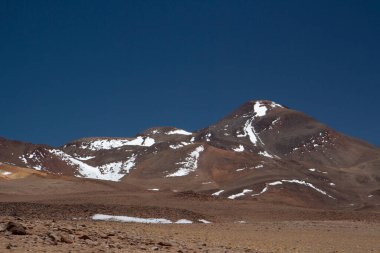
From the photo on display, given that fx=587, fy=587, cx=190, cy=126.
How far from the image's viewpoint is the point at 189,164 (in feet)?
499

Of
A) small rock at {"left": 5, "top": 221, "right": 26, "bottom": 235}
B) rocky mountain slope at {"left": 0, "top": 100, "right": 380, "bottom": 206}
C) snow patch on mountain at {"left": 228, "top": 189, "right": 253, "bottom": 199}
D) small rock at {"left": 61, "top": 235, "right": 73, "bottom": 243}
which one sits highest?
rocky mountain slope at {"left": 0, "top": 100, "right": 380, "bottom": 206}

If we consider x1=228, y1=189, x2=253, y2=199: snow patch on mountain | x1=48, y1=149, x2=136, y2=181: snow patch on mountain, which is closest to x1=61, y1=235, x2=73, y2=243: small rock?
x1=228, y1=189, x2=253, y2=199: snow patch on mountain

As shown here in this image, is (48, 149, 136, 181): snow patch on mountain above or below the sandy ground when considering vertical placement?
above

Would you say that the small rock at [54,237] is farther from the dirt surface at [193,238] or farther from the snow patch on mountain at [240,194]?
the snow patch on mountain at [240,194]

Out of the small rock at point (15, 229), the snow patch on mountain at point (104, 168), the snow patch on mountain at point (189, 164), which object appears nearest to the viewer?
the small rock at point (15, 229)

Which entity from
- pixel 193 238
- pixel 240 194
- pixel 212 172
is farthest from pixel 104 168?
pixel 193 238

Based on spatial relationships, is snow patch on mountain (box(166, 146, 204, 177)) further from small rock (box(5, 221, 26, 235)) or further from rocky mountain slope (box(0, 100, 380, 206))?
small rock (box(5, 221, 26, 235))

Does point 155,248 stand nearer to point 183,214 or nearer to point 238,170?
point 183,214

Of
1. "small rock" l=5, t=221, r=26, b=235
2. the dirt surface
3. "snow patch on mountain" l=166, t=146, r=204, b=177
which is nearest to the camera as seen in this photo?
the dirt surface

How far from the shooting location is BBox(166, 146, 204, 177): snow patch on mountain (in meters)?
145

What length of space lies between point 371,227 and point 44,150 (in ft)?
442

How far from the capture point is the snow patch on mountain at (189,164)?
475 ft

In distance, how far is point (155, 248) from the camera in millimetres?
16453

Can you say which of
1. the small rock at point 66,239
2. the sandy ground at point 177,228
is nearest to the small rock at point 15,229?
the sandy ground at point 177,228
